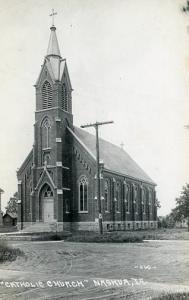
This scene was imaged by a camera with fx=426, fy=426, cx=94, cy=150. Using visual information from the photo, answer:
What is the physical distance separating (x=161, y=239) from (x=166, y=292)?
17639mm

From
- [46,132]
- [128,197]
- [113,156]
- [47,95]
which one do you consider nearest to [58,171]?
[46,132]

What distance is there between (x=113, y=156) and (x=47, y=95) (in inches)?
522

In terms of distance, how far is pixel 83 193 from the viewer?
1506 inches

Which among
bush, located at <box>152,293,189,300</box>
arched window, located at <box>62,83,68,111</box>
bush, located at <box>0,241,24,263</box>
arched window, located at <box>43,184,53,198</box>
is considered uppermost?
arched window, located at <box>62,83,68,111</box>

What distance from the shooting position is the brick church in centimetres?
3722

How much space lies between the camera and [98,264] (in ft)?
45.5

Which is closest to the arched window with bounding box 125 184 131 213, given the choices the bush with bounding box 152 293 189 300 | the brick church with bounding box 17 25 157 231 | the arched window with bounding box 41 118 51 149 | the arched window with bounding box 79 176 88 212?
the brick church with bounding box 17 25 157 231

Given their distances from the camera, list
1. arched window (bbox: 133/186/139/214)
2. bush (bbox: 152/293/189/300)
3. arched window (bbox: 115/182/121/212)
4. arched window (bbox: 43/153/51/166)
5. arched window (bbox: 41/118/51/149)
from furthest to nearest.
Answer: arched window (bbox: 133/186/139/214), arched window (bbox: 115/182/121/212), arched window (bbox: 41/118/51/149), arched window (bbox: 43/153/51/166), bush (bbox: 152/293/189/300)

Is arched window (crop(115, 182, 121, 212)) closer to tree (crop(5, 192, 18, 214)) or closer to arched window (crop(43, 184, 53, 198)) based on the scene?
arched window (crop(43, 184, 53, 198))

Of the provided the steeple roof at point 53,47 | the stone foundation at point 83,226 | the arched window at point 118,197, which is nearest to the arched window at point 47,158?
the stone foundation at point 83,226

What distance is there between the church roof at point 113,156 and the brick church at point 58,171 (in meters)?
1.45

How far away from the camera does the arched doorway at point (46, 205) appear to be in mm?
37281

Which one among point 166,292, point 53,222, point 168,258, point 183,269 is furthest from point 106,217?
→ point 166,292

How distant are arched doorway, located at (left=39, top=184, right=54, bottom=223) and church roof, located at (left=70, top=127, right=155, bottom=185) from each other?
5221 mm
